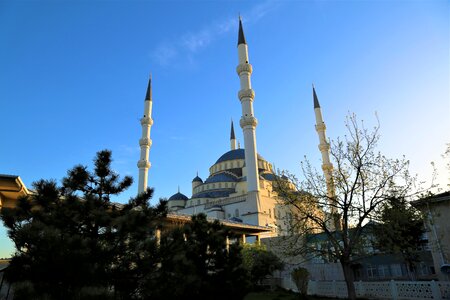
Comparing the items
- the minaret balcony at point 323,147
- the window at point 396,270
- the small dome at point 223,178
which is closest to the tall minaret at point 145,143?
the small dome at point 223,178

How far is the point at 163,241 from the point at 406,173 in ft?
30.4

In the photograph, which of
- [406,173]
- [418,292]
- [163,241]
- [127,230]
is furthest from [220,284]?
[406,173]

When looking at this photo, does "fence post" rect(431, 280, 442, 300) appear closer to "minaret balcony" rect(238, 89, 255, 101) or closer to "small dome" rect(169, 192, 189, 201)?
"minaret balcony" rect(238, 89, 255, 101)

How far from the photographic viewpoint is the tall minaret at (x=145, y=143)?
34.6m

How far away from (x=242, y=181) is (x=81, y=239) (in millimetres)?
37658

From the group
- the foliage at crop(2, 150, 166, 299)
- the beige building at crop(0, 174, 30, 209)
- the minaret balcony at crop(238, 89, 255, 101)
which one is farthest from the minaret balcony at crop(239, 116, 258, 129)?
the foliage at crop(2, 150, 166, 299)

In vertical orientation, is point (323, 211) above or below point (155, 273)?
above

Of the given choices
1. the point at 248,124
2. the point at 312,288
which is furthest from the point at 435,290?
the point at 248,124

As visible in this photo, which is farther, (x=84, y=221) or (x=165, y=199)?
(x=165, y=199)

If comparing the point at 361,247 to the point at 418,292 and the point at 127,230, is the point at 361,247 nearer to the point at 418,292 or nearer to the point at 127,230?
the point at 418,292

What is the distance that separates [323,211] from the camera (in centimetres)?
1295

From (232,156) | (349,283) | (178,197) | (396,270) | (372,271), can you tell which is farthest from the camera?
(232,156)

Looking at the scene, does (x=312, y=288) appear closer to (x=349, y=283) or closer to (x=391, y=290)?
(x=391, y=290)

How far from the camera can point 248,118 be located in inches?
1293
